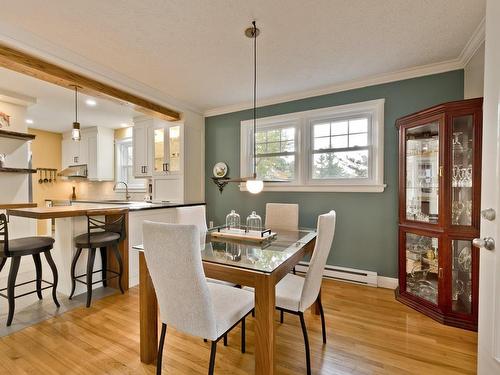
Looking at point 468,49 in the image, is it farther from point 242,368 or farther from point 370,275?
point 242,368

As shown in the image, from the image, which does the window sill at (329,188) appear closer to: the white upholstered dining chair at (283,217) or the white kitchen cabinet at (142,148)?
the white upholstered dining chair at (283,217)

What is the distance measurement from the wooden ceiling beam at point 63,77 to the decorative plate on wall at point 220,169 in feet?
4.07

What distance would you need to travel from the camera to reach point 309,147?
337cm

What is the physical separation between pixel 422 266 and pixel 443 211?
697 millimetres

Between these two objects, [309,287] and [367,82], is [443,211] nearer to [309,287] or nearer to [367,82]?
[309,287]

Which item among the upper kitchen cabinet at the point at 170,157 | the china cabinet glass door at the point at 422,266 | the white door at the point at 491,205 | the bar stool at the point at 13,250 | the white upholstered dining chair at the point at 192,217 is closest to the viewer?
the white door at the point at 491,205

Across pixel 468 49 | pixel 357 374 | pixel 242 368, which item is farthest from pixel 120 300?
pixel 468 49

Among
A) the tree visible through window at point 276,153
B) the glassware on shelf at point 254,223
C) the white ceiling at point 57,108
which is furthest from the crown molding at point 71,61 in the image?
the glassware on shelf at point 254,223

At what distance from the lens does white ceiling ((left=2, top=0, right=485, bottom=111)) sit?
177 centimetres

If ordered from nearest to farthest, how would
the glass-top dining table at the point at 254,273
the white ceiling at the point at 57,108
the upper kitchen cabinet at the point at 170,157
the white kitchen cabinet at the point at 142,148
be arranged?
the glass-top dining table at the point at 254,273 < the white ceiling at the point at 57,108 < the upper kitchen cabinet at the point at 170,157 < the white kitchen cabinet at the point at 142,148

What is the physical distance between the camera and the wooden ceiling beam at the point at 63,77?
2072 millimetres

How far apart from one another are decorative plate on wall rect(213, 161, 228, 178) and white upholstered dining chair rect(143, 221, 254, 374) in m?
2.74

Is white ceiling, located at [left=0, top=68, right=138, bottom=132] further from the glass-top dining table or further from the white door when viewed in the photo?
the white door

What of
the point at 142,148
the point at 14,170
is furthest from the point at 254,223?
the point at 14,170
